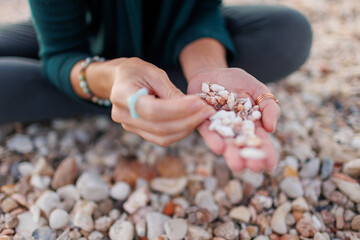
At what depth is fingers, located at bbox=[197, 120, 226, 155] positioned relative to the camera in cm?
46

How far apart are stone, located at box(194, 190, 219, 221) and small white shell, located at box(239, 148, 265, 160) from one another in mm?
305

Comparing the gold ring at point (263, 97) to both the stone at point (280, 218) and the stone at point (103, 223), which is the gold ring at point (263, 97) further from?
the stone at point (103, 223)

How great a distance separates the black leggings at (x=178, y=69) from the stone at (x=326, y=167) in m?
0.29

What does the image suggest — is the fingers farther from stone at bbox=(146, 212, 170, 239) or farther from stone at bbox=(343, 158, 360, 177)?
stone at bbox=(343, 158, 360, 177)

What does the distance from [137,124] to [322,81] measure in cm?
96

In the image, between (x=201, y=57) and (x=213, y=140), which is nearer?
(x=213, y=140)

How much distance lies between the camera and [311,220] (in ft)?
2.13

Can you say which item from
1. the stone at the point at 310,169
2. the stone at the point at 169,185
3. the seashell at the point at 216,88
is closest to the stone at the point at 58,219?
the stone at the point at 169,185

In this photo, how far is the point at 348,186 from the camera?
696 mm

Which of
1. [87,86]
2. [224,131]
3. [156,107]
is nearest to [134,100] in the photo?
[156,107]

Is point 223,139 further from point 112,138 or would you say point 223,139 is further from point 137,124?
point 112,138

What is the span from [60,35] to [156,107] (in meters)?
0.52

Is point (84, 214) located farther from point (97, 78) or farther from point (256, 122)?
point (256, 122)

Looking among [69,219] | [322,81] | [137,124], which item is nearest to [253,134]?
Result: [137,124]
